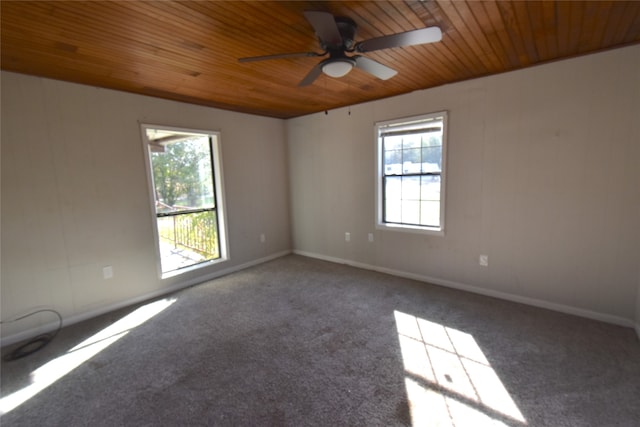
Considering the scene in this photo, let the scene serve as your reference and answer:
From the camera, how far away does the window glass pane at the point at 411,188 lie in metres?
3.78

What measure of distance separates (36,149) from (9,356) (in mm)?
1852

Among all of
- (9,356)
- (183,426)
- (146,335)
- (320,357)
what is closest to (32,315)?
(9,356)

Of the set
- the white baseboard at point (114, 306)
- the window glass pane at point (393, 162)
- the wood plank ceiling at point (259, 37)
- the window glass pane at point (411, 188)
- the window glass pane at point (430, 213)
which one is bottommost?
the white baseboard at point (114, 306)

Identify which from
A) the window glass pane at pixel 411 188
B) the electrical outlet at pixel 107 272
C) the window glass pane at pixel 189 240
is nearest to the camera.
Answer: the electrical outlet at pixel 107 272

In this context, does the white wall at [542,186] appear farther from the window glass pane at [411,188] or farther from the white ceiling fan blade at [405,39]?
the white ceiling fan blade at [405,39]

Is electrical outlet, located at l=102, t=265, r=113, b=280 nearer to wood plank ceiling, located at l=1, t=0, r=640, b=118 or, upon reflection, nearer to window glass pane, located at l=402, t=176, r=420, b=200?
wood plank ceiling, located at l=1, t=0, r=640, b=118

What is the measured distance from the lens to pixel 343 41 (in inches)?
74.4

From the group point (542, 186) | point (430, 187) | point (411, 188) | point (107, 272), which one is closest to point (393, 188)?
point (411, 188)

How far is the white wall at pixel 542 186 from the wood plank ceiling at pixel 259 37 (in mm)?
252

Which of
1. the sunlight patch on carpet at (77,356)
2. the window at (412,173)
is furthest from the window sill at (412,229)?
the sunlight patch on carpet at (77,356)

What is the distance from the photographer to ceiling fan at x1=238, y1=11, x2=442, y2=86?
1.66m

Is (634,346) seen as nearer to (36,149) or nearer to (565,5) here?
(565,5)

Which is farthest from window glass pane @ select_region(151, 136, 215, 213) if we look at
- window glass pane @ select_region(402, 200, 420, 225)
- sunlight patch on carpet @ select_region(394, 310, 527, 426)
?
sunlight patch on carpet @ select_region(394, 310, 527, 426)

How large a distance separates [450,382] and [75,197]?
3.83m
